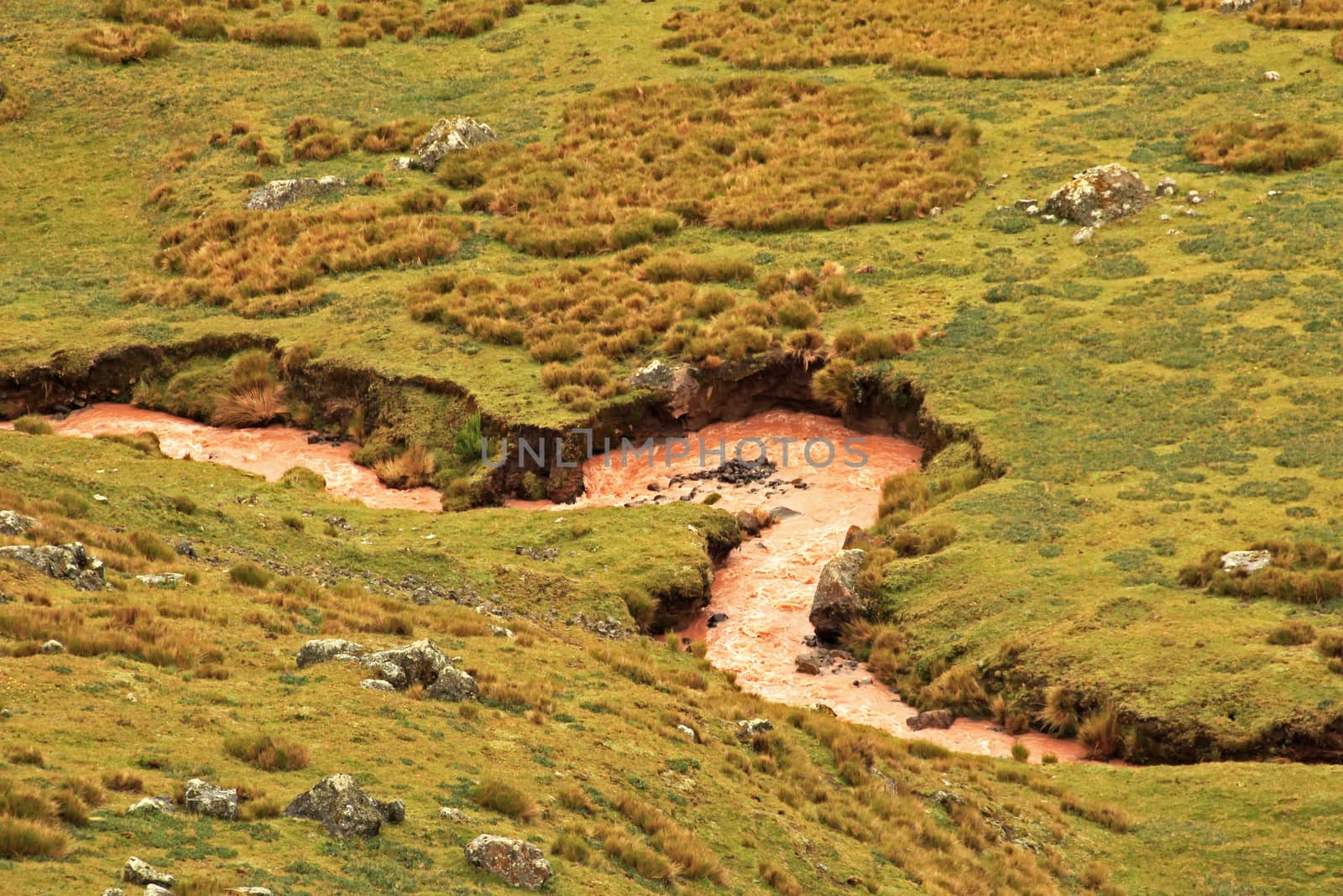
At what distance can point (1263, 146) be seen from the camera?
46906mm

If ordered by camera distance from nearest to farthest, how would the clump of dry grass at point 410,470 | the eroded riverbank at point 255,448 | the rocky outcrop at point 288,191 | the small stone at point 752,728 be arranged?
the small stone at point 752,728 → the eroded riverbank at point 255,448 → the clump of dry grass at point 410,470 → the rocky outcrop at point 288,191

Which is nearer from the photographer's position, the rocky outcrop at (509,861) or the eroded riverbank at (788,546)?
the rocky outcrop at (509,861)

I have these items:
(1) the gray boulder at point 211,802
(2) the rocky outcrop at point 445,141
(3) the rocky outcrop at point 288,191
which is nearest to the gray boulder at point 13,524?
(1) the gray boulder at point 211,802

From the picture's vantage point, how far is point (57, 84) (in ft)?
204

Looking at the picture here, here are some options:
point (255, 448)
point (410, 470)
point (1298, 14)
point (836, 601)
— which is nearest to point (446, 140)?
point (255, 448)

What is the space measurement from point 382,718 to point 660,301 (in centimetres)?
2693

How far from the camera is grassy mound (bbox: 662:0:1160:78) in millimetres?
57188

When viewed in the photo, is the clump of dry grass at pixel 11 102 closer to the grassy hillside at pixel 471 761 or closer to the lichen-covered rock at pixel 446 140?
the lichen-covered rock at pixel 446 140

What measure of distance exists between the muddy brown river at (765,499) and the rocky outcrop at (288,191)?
11.8 metres

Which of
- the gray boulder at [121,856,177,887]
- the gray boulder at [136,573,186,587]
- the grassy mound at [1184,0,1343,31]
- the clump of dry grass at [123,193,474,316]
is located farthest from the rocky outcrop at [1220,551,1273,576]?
the grassy mound at [1184,0,1343,31]

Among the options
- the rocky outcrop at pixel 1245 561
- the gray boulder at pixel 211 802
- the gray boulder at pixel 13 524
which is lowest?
the rocky outcrop at pixel 1245 561

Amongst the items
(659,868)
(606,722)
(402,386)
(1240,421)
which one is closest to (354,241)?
(402,386)

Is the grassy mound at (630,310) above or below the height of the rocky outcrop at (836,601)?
above

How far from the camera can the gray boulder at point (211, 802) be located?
1390 centimetres
